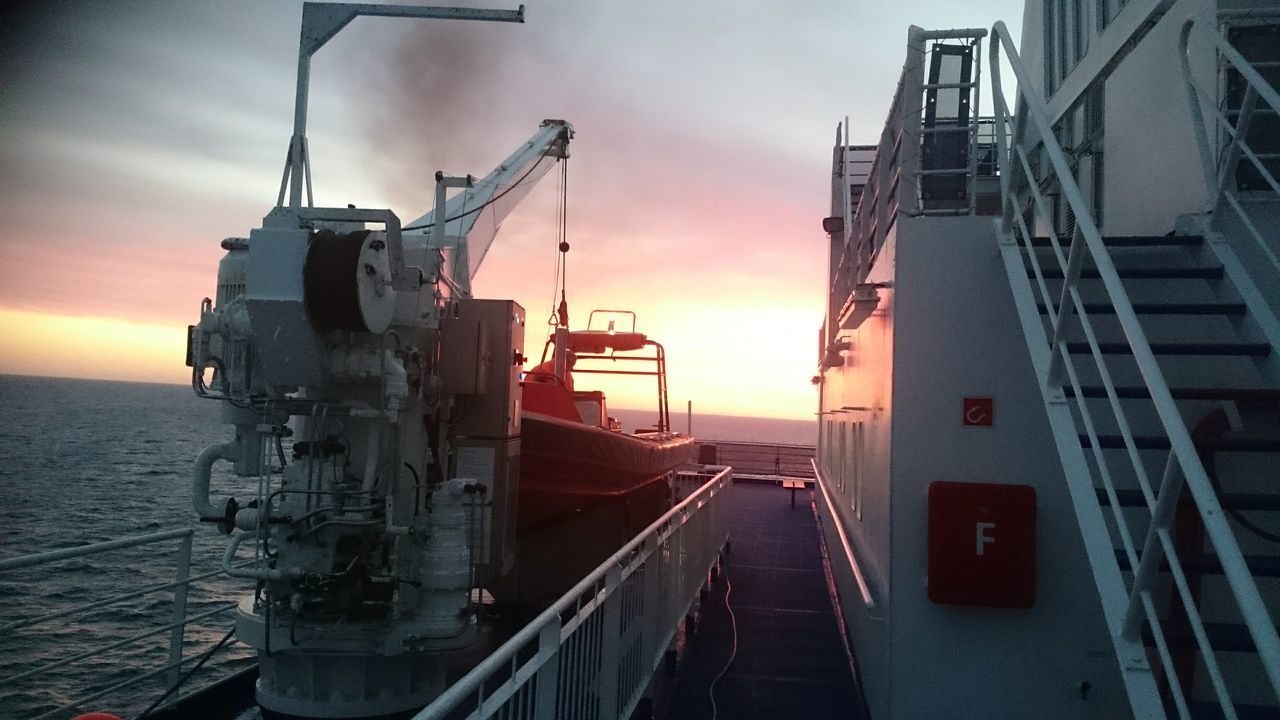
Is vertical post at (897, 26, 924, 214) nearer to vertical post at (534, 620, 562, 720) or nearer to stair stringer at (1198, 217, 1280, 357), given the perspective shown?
stair stringer at (1198, 217, 1280, 357)

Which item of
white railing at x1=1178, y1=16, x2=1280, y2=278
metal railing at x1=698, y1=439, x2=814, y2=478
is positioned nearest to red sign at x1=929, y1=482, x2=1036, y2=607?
white railing at x1=1178, y1=16, x2=1280, y2=278

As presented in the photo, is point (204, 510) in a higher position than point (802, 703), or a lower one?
higher

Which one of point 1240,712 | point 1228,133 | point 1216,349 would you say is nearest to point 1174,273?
point 1216,349

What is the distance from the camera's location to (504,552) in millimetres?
5148

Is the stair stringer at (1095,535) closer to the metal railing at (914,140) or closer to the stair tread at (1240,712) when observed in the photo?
the stair tread at (1240,712)

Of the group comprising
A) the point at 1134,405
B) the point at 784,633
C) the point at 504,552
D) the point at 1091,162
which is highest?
the point at 1091,162

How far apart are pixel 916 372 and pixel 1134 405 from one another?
1.03m

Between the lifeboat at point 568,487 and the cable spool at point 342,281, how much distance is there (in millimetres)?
2160

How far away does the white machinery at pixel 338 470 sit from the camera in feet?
12.8

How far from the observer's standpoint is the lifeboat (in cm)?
620

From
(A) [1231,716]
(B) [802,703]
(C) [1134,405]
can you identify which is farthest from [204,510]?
(C) [1134,405]

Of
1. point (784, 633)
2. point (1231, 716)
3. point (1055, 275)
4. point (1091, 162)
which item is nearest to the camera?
point (1231, 716)

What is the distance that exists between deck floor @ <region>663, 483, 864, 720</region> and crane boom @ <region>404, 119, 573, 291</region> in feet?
12.6

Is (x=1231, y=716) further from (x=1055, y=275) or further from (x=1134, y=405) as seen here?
(x=1055, y=275)
